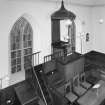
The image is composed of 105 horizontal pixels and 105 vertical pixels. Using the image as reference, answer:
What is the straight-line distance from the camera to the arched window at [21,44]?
601 centimetres

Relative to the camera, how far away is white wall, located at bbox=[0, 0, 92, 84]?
5.14 meters

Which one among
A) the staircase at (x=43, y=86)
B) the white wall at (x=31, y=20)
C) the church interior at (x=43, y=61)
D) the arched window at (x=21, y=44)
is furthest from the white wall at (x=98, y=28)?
the staircase at (x=43, y=86)

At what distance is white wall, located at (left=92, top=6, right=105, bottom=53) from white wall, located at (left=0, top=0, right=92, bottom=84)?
4.86ft

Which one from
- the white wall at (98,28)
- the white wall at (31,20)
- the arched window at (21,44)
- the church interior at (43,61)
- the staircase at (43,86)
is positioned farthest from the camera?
the white wall at (98,28)

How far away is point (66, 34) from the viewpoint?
8.38m

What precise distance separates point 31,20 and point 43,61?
189cm

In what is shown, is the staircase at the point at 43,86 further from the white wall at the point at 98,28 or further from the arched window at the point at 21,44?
the white wall at the point at 98,28

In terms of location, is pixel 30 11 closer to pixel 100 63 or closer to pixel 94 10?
pixel 100 63

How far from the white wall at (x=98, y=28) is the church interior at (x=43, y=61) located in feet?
2.70

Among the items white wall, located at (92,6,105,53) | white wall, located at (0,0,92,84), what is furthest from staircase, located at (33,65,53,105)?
white wall, located at (92,6,105,53)

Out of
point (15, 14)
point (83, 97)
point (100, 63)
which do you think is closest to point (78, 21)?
point (100, 63)

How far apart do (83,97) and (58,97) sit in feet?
3.72

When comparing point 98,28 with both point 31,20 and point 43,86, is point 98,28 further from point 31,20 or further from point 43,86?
point 43,86

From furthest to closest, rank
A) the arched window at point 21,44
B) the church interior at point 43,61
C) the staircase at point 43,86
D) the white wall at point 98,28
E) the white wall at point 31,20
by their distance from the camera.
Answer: the white wall at point 98,28, the arched window at point 21,44, the white wall at point 31,20, the church interior at point 43,61, the staircase at point 43,86
